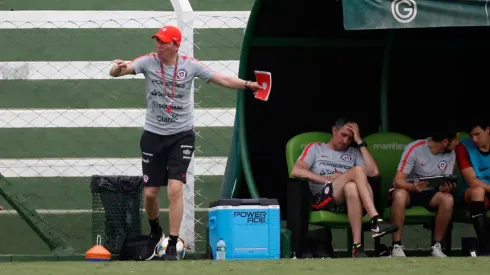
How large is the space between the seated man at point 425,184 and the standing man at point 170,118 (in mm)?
1534

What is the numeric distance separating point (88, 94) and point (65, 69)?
32cm

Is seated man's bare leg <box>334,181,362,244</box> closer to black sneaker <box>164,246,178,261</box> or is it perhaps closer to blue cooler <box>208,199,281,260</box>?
blue cooler <box>208,199,281,260</box>

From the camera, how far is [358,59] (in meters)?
12.1

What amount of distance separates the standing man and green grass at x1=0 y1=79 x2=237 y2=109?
2.09 metres

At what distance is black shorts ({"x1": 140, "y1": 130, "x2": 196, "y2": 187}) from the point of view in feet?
35.0

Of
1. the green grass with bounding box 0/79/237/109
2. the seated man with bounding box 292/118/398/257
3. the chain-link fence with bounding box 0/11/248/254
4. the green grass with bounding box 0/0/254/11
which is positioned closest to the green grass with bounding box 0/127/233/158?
the chain-link fence with bounding box 0/11/248/254

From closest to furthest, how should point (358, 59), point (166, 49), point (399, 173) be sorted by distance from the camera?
point (166, 49), point (399, 173), point (358, 59)

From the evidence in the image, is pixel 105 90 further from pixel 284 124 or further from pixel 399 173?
pixel 399 173

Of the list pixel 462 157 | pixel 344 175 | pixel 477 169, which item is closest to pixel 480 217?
pixel 477 169

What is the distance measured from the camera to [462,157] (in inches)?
448

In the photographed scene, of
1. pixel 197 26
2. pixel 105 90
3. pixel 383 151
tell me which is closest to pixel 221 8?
pixel 197 26

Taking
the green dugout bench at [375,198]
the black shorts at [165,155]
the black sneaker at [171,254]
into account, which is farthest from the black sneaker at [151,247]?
the green dugout bench at [375,198]

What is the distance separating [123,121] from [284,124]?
1769 millimetres

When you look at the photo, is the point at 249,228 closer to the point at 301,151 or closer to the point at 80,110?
the point at 301,151
